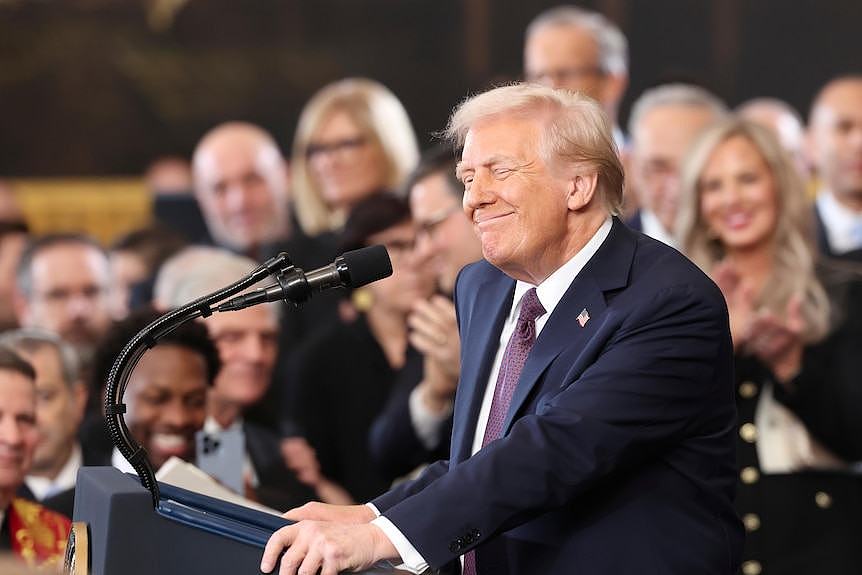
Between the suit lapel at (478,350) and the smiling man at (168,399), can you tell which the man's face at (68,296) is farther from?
the suit lapel at (478,350)

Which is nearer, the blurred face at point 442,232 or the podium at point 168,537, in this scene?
the podium at point 168,537

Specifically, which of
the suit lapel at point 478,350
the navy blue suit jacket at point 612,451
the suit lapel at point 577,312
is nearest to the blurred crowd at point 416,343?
the suit lapel at point 478,350

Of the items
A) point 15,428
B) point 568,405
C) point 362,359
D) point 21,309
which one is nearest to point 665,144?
point 362,359

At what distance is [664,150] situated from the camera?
5.61 m

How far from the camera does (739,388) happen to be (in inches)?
160

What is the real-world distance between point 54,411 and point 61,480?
226 mm

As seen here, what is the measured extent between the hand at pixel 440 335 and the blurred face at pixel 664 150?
1.58m

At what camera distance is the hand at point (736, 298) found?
408 centimetres

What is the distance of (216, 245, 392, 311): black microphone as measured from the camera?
A: 7.59ft

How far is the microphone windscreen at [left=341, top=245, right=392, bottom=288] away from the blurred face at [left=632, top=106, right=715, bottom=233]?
10.6 ft

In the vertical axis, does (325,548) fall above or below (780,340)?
below

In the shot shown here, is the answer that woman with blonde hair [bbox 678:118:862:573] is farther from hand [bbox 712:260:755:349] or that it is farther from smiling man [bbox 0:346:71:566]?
smiling man [bbox 0:346:71:566]

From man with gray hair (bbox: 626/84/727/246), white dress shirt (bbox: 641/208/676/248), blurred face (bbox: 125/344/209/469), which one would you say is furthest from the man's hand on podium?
man with gray hair (bbox: 626/84/727/246)

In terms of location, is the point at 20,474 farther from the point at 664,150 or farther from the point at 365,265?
the point at 664,150
